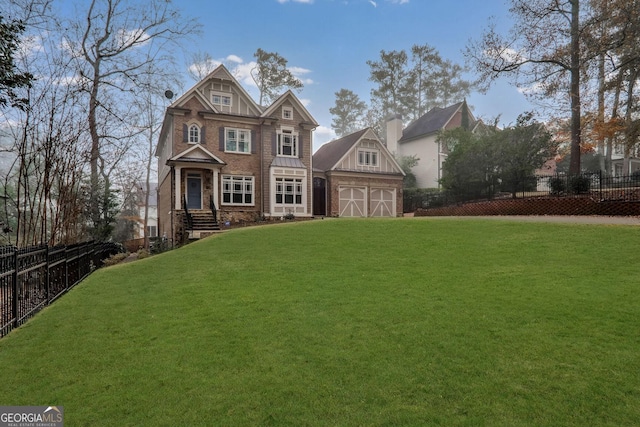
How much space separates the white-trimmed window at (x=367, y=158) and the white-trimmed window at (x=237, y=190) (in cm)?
916

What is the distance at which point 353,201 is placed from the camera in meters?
27.3

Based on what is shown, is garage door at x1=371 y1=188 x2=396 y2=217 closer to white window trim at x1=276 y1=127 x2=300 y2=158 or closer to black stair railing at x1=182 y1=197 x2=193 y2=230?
white window trim at x1=276 y1=127 x2=300 y2=158

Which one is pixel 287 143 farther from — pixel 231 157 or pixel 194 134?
pixel 194 134

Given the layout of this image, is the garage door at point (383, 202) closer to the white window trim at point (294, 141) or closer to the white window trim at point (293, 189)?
the white window trim at point (293, 189)

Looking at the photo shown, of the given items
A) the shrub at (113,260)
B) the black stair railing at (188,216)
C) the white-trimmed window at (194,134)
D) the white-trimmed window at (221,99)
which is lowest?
the shrub at (113,260)

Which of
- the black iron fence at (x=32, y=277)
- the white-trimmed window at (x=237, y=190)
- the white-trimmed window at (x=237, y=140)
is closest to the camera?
the black iron fence at (x=32, y=277)

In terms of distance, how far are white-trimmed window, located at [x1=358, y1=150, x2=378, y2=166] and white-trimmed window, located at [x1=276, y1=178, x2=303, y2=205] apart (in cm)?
609

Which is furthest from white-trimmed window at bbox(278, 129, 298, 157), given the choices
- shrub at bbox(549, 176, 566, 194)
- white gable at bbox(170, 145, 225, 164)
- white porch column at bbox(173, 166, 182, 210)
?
shrub at bbox(549, 176, 566, 194)

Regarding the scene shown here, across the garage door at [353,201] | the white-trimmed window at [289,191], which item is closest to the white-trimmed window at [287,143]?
the white-trimmed window at [289,191]

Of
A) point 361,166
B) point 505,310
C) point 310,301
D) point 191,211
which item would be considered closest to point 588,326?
point 505,310

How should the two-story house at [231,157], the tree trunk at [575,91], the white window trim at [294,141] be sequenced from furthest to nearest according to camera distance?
the white window trim at [294,141]
the two-story house at [231,157]
the tree trunk at [575,91]

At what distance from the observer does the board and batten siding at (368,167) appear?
27.3 metres

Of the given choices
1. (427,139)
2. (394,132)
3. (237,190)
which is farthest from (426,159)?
(237,190)

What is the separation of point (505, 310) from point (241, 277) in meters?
5.20
